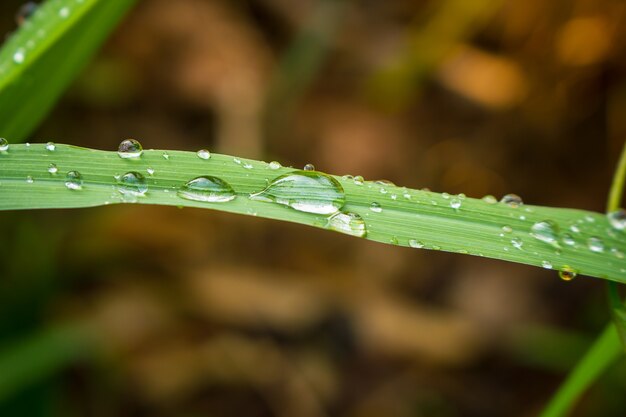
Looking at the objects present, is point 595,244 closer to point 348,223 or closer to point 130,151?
point 348,223

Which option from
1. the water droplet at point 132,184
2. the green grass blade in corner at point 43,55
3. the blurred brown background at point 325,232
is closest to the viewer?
the water droplet at point 132,184

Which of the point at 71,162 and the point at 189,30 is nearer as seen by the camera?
the point at 71,162

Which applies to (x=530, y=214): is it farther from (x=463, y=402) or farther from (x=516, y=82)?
(x=516, y=82)

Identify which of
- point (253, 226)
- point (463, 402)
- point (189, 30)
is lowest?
point (463, 402)

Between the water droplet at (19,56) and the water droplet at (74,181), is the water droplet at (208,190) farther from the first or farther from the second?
the water droplet at (19,56)

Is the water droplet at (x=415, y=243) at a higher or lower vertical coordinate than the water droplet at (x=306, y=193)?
lower

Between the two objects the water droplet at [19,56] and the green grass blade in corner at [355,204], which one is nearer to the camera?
the green grass blade in corner at [355,204]

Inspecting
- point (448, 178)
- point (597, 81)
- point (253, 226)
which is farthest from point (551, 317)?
point (253, 226)

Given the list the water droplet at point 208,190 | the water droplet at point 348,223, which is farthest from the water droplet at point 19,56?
the water droplet at point 348,223

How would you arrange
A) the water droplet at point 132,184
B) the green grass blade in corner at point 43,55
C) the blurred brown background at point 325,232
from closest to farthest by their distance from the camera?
the water droplet at point 132,184 → the green grass blade in corner at point 43,55 → the blurred brown background at point 325,232
